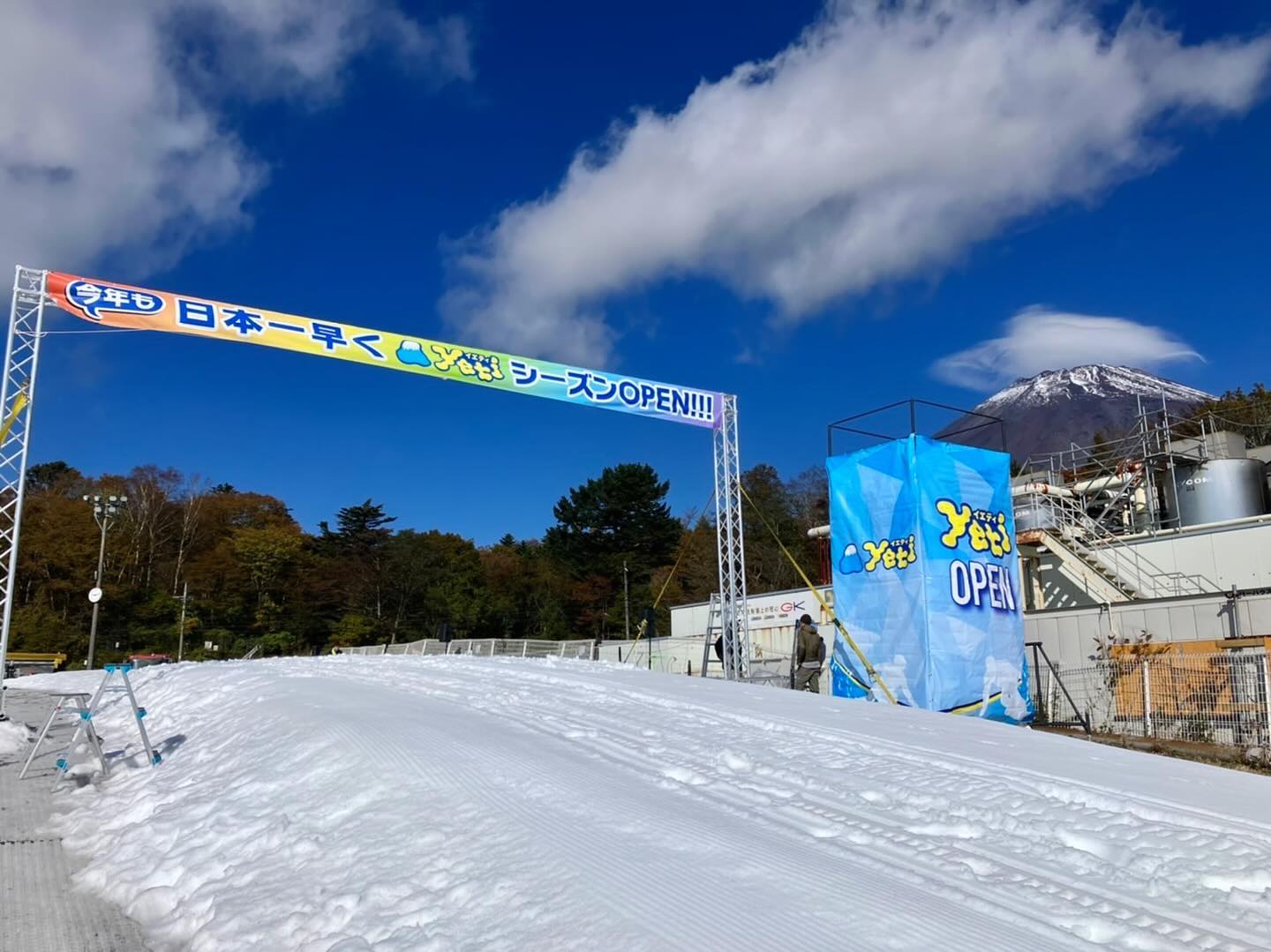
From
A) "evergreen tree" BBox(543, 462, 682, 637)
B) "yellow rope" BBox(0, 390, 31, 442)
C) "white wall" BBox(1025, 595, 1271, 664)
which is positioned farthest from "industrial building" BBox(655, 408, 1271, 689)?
"evergreen tree" BBox(543, 462, 682, 637)

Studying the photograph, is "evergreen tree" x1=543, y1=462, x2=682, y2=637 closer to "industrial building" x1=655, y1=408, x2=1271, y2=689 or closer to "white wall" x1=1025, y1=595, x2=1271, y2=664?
"industrial building" x1=655, y1=408, x2=1271, y2=689

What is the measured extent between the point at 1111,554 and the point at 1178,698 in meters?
10.2

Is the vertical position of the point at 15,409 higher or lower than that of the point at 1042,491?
lower

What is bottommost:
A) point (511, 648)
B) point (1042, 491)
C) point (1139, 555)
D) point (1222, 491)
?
point (511, 648)

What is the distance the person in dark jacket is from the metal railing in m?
10.2

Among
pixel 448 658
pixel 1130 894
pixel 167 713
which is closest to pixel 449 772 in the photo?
pixel 1130 894

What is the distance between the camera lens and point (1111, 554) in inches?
922

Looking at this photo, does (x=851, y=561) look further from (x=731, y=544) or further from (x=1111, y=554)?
(x=1111, y=554)

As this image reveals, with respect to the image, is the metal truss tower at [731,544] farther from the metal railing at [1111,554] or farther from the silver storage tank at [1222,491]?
the silver storage tank at [1222,491]

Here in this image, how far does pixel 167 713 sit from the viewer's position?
11.2 meters

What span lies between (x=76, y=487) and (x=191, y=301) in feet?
188

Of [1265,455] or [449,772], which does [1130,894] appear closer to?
[449,772]

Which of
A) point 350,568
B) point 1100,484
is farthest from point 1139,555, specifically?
point 350,568

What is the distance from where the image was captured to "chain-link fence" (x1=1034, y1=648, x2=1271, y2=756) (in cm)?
1278
